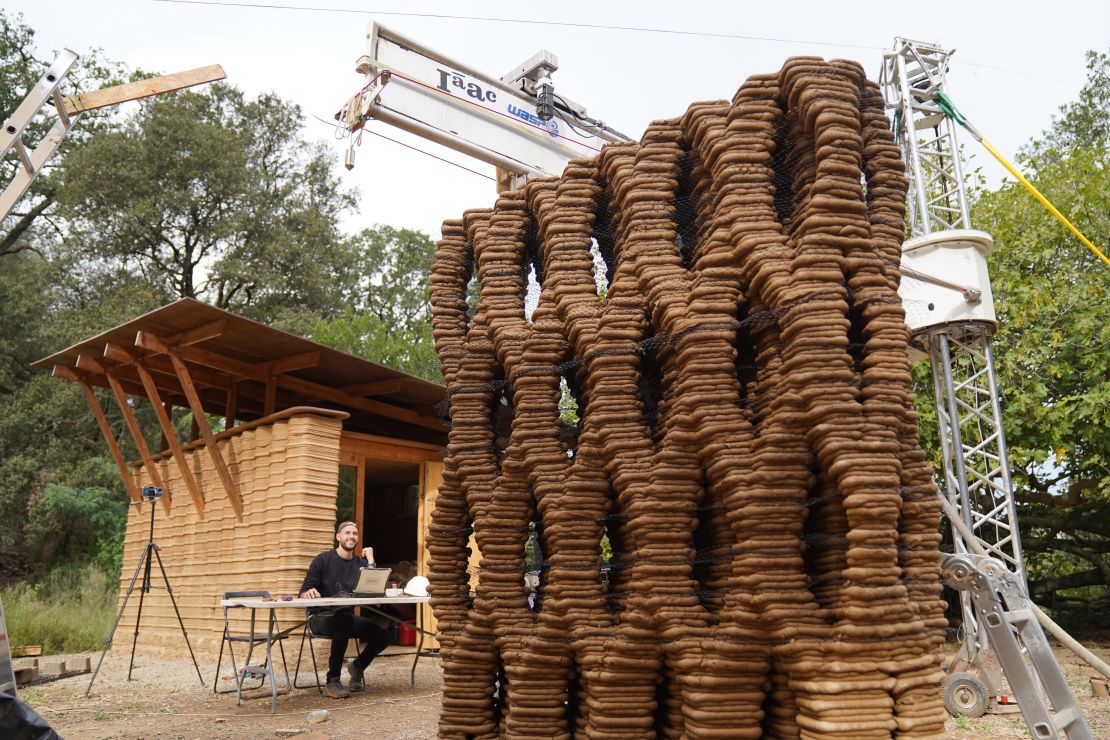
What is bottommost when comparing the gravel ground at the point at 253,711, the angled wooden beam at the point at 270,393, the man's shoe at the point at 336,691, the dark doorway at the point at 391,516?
the gravel ground at the point at 253,711

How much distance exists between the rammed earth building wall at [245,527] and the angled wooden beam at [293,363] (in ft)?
2.73

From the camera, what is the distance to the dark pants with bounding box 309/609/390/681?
24.2 ft

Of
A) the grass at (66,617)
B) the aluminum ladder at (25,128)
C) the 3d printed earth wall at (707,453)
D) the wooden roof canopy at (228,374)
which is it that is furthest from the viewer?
the grass at (66,617)

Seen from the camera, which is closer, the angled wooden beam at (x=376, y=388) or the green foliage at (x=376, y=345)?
the angled wooden beam at (x=376, y=388)

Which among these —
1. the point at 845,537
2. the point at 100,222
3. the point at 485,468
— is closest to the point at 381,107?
the point at 485,468

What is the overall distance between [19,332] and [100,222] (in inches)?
149

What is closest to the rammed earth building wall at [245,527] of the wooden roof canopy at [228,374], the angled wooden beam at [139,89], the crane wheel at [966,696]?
the wooden roof canopy at [228,374]

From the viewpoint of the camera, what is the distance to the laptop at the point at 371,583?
7180 millimetres

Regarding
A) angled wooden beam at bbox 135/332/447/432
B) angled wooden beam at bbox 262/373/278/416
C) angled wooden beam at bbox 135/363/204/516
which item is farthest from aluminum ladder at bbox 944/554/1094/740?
angled wooden beam at bbox 135/363/204/516

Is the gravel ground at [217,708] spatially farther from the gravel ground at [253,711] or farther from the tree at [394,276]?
the tree at [394,276]

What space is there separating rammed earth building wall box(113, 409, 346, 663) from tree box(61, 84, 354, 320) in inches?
467

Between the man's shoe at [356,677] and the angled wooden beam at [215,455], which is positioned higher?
the angled wooden beam at [215,455]

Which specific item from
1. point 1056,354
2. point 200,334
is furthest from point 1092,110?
point 200,334

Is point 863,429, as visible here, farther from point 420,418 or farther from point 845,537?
point 420,418
